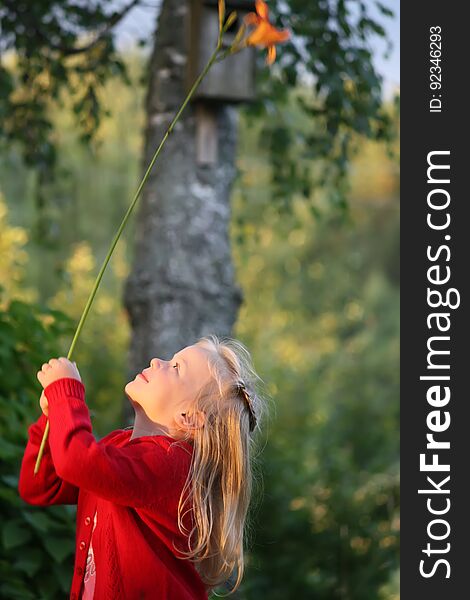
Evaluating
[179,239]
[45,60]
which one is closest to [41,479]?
[179,239]

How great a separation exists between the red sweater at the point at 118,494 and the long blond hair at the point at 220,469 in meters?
0.03

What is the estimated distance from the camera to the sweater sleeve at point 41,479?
2033mm

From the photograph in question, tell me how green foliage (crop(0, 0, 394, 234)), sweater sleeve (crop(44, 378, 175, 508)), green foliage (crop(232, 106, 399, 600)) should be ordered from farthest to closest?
green foliage (crop(232, 106, 399, 600))
green foliage (crop(0, 0, 394, 234))
sweater sleeve (crop(44, 378, 175, 508))

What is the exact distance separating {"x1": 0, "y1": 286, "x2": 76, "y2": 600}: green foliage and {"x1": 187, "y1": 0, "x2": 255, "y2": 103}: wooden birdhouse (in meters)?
1.34

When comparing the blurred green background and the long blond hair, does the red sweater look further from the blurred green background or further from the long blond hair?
the blurred green background

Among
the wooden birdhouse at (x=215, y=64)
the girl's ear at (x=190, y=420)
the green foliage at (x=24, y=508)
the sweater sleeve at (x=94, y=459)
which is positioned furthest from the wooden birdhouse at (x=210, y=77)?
the sweater sleeve at (x=94, y=459)

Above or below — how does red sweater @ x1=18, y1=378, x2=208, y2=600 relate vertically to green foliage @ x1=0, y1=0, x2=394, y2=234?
below

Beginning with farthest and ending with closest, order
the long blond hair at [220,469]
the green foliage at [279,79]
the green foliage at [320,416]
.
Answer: the green foliage at [320,416], the green foliage at [279,79], the long blond hair at [220,469]

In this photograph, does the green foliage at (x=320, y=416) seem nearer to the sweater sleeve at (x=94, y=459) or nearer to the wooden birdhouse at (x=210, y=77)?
the wooden birdhouse at (x=210, y=77)

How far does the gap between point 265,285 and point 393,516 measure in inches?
382

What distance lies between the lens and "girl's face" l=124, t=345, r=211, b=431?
2018 millimetres

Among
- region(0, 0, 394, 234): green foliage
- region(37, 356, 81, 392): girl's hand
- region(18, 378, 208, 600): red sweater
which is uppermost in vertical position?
region(0, 0, 394, 234): green foliage

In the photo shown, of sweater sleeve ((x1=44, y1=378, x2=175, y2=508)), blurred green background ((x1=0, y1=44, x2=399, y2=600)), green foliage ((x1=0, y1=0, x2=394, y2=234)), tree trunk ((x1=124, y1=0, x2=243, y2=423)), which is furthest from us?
green foliage ((x1=0, y1=0, x2=394, y2=234))

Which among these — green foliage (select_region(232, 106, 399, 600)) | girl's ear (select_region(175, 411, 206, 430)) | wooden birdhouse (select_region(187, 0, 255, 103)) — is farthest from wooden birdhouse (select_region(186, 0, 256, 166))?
girl's ear (select_region(175, 411, 206, 430))
